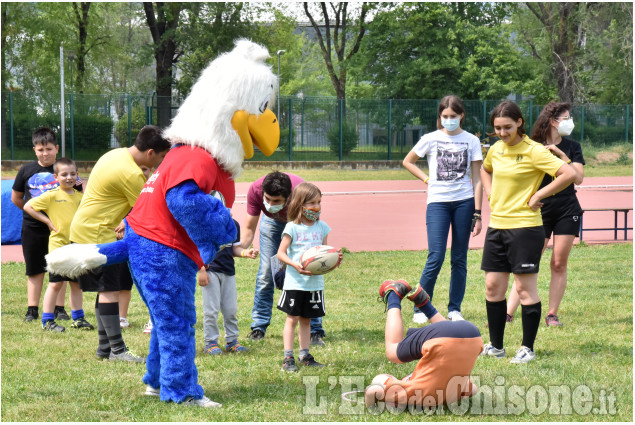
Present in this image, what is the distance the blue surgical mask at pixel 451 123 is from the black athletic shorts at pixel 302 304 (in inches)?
93.6

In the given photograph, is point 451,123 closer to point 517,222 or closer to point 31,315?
point 517,222

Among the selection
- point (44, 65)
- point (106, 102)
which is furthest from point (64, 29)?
point (106, 102)

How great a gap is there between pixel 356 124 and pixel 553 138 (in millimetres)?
27083

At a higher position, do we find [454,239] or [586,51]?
[586,51]

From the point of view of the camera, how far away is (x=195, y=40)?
125ft

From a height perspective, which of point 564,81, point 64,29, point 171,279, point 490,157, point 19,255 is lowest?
point 19,255

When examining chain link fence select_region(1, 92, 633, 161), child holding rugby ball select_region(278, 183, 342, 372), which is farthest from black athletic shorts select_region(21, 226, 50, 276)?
chain link fence select_region(1, 92, 633, 161)

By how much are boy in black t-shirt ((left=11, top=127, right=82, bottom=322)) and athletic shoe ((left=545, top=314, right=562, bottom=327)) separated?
4752 millimetres

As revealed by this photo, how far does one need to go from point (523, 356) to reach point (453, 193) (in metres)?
1.95

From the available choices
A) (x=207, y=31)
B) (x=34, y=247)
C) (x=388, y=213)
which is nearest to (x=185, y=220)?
(x=34, y=247)

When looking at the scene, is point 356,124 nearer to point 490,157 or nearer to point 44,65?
point 44,65

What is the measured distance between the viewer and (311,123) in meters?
33.5

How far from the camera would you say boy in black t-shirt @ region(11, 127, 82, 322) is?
7793 millimetres

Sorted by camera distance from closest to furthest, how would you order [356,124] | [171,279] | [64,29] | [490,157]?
[171,279]
[490,157]
[356,124]
[64,29]
